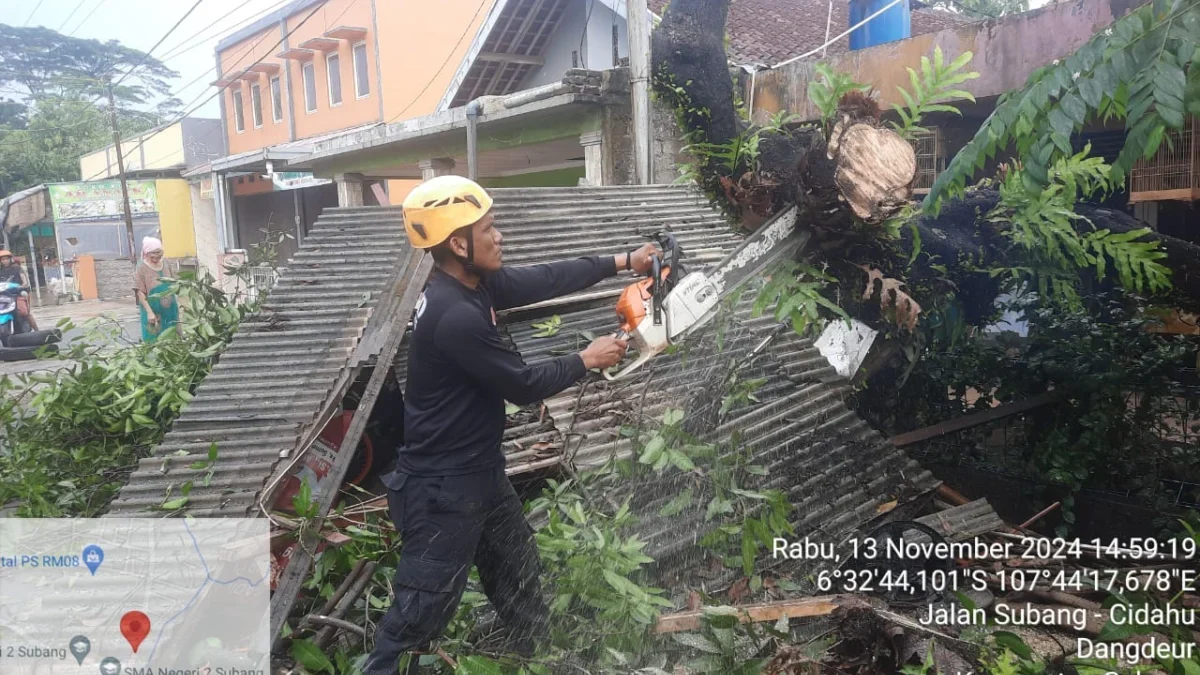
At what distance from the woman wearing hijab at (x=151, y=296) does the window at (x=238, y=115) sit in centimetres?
2187

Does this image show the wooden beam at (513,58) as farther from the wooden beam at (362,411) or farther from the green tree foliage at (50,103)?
the green tree foliage at (50,103)

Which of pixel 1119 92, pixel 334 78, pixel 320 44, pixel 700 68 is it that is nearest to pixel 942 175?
pixel 1119 92

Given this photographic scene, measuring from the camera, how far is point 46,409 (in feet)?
16.3

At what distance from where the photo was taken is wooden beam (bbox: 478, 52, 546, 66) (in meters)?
12.9

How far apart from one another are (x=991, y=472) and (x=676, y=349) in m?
3.42

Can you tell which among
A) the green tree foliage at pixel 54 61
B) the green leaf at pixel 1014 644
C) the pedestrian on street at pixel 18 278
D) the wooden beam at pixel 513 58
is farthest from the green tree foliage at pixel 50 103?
the green leaf at pixel 1014 644

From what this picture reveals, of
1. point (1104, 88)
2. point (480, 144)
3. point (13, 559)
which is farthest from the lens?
point (480, 144)

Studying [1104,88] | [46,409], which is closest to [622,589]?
[1104,88]

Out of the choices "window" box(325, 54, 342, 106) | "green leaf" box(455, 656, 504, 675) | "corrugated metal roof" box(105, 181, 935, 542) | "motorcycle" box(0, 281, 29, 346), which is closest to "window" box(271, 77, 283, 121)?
"window" box(325, 54, 342, 106)

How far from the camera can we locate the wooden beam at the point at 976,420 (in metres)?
5.55

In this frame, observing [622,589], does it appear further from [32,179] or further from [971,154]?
[32,179]

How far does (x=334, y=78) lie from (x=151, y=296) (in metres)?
17.0

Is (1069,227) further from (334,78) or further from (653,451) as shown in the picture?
(334,78)

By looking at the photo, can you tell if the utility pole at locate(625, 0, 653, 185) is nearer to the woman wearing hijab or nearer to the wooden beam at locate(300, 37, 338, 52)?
the woman wearing hijab
